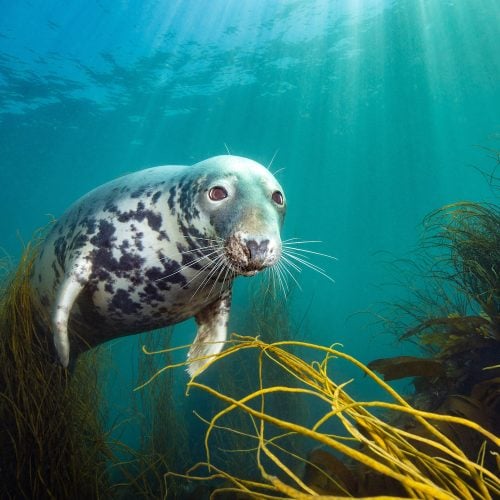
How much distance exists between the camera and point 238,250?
195 cm

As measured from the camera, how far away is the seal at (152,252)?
2.40 meters

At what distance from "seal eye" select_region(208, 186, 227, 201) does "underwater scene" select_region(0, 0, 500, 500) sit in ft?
0.04

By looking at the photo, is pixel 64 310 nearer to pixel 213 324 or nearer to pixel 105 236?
pixel 105 236

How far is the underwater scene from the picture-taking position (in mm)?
2182

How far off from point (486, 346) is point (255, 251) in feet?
7.62

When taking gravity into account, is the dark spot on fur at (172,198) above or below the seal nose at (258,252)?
above

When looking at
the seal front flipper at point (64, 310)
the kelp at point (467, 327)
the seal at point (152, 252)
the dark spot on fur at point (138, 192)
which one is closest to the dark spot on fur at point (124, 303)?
the seal at point (152, 252)

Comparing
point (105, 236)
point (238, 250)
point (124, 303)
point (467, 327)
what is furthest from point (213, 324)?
point (467, 327)

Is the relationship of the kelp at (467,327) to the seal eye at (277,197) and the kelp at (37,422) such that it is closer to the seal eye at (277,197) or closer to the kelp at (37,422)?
the seal eye at (277,197)

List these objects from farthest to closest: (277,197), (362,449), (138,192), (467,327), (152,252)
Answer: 1. (467,327)
2. (138,192)
3. (152,252)
4. (277,197)
5. (362,449)

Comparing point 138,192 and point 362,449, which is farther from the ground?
point 138,192

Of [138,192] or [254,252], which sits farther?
[138,192]

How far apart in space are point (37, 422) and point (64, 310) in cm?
94

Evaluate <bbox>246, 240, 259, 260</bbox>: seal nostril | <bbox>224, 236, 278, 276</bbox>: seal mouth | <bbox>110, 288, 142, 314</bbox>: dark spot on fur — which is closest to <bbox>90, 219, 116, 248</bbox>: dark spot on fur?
<bbox>110, 288, 142, 314</bbox>: dark spot on fur
